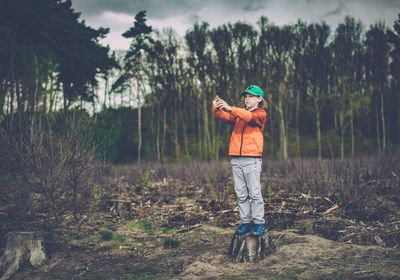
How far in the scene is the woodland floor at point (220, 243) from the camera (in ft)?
17.1

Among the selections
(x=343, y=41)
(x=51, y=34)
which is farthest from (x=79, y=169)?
(x=343, y=41)

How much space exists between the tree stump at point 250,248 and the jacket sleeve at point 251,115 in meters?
1.48

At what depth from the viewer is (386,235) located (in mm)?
6004

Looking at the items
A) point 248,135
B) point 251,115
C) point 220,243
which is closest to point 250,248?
point 220,243

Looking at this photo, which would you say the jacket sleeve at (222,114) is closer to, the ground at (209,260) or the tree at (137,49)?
the ground at (209,260)

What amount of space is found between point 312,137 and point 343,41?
19.6ft

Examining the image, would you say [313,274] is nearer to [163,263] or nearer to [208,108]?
[163,263]

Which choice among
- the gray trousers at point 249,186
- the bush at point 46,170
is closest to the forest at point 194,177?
the bush at point 46,170

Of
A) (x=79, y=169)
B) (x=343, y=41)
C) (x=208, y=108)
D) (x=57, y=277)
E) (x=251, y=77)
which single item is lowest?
(x=57, y=277)

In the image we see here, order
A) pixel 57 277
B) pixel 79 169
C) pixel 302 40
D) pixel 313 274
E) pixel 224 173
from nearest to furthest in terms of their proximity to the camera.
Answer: pixel 313 274 < pixel 57 277 < pixel 79 169 < pixel 224 173 < pixel 302 40

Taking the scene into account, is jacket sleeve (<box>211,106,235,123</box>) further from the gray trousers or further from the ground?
the ground

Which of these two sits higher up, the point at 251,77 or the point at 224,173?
the point at 251,77

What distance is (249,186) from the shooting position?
540cm

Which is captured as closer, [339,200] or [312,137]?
[339,200]
